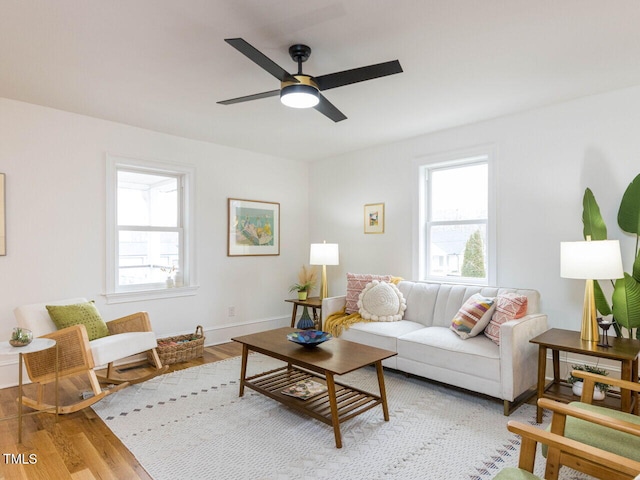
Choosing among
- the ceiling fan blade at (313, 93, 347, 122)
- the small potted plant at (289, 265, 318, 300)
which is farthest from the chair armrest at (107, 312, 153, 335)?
the ceiling fan blade at (313, 93, 347, 122)

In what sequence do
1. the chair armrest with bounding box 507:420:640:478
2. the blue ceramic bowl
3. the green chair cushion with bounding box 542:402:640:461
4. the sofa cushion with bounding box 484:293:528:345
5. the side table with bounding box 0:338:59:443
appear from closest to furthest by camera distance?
1. the chair armrest with bounding box 507:420:640:478
2. the green chair cushion with bounding box 542:402:640:461
3. the side table with bounding box 0:338:59:443
4. the blue ceramic bowl
5. the sofa cushion with bounding box 484:293:528:345

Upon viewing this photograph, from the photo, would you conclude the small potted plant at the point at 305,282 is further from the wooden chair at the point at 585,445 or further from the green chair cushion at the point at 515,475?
the green chair cushion at the point at 515,475

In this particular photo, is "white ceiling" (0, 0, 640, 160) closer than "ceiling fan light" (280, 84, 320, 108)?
Yes

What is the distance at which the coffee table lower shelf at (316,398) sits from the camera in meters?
2.48

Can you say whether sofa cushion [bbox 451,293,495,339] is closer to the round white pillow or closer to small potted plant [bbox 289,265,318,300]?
the round white pillow

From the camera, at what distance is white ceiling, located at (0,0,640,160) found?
2.02 m

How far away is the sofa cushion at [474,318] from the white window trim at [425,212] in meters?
0.70

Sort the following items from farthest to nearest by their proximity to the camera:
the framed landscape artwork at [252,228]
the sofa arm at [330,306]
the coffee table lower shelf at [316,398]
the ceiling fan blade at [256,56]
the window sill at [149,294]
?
the framed landscape artwork at [252,228] → the sofa arm at [330,306] → the window sill at [149,294] → the coffee table lower shelf at [316,398] → the ceiling fan blade at [256,56]

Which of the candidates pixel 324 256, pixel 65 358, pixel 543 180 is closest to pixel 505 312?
pixel 543 180

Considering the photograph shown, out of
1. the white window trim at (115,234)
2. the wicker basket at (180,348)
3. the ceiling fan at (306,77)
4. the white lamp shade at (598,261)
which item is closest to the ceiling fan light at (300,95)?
the ceiling fan at (306,77)

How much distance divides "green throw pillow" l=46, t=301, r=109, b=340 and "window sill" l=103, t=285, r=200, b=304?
0.49 meters

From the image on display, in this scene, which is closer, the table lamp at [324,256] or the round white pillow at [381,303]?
the round white pillow at [381,303]

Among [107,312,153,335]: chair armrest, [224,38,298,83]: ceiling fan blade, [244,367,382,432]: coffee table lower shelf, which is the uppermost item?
[224,38,298,83]: ceiling fan blade

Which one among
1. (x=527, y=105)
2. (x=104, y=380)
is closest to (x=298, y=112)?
(x=527, y=105)
